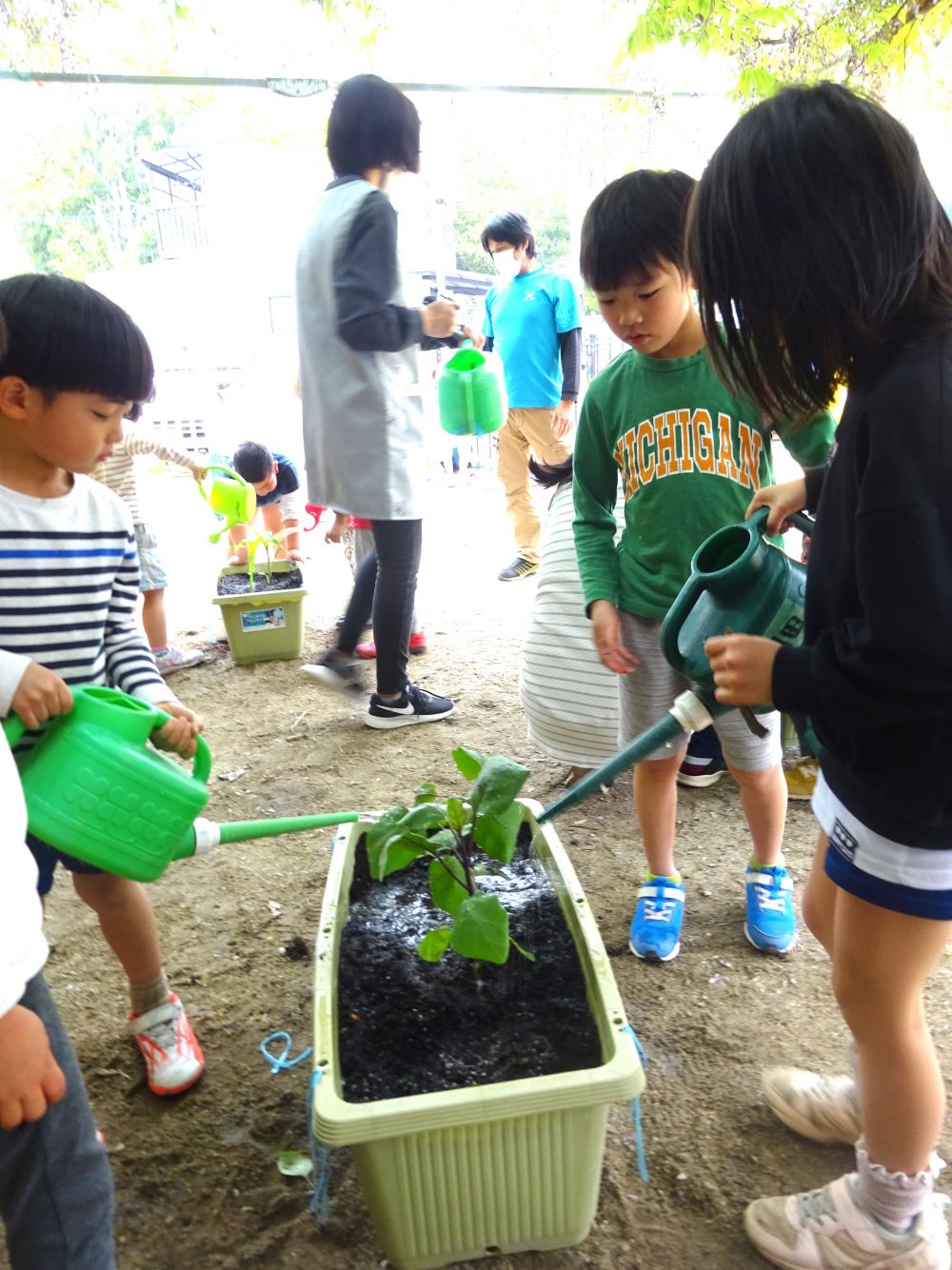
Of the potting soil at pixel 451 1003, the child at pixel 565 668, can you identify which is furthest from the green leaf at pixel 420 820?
the child at pixel 565 668

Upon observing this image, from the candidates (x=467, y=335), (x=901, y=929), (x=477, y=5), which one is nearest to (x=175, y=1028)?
(x=901, y=929)

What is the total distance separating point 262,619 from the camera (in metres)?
2.89

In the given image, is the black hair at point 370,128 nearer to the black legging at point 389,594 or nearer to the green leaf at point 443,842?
the black legging at point 389,594

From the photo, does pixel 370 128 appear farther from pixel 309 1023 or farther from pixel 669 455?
pixel 309 1023

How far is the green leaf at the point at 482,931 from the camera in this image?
0.88m

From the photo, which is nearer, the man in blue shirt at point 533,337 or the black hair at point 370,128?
the black hair at point 370,128

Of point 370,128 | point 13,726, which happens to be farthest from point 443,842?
point 370,128

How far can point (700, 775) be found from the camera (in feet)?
6.48

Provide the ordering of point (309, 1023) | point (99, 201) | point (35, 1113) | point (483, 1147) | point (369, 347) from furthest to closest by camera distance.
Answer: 1. point (99, 201)
2. point (369, 347)
3. point (309, 1023)
4. point (483, 1147)
5. point (35, 1113)

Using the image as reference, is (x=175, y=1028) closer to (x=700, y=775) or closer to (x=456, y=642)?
(x=700, y=775)

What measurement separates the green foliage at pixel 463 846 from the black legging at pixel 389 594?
1235 mm

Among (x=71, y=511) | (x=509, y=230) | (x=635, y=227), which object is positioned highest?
(x=509, y=230)

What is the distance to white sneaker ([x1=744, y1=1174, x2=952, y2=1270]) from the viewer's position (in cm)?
88

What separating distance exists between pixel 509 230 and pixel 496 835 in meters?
3.19
